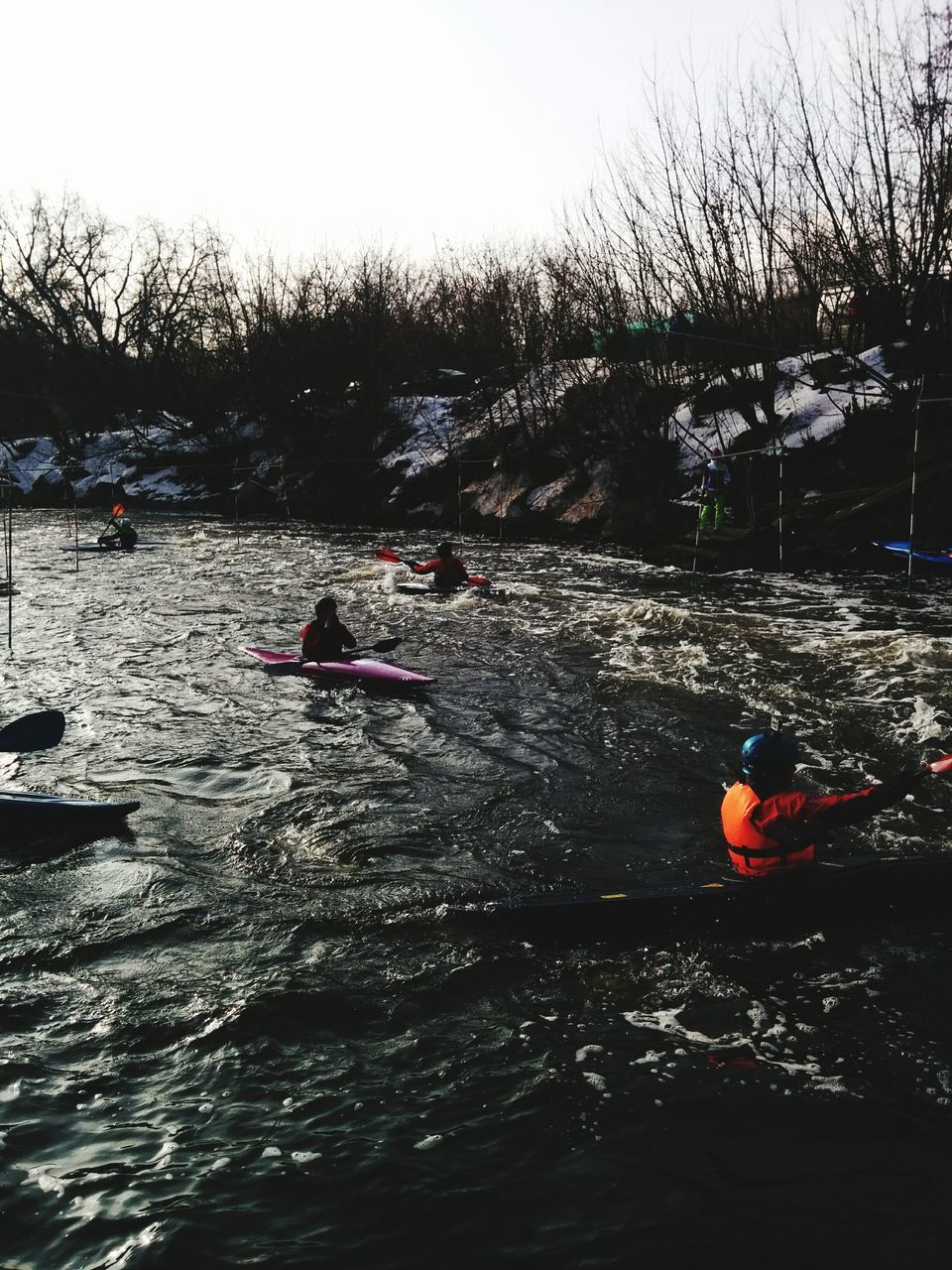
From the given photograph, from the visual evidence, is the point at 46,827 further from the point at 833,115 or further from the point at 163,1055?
the point at 833,115

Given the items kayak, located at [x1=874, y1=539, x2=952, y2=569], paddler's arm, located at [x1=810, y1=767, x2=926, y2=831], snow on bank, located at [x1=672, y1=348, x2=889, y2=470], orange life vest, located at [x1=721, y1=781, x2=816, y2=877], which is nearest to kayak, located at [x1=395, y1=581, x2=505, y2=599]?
kayak, located at [x1=874, y1=539, x2=952, y2=569]

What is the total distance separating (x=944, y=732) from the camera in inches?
319

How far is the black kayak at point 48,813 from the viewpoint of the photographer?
6367 millimetres

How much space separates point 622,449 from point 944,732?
55.1 feet

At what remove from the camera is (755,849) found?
5199mm

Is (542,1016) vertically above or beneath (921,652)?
beneath

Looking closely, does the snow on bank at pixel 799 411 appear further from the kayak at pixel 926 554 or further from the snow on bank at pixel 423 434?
the snow on bank at pixel 423 434

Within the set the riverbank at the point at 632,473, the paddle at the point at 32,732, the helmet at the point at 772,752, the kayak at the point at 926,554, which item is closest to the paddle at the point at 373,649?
the paddle at the point at 32,732

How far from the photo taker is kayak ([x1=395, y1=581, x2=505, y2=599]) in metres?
15.6

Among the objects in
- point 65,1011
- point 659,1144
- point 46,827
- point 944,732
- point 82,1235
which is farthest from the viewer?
point 944,732

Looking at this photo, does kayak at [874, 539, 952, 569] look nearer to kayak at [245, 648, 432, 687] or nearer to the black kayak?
kayak at [245, 648, 432, 687]

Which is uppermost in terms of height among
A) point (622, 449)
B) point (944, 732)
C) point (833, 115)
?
point (833, 115)

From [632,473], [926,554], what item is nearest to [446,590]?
[926,554]

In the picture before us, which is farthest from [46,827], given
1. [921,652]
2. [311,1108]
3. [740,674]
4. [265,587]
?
[265,587]
